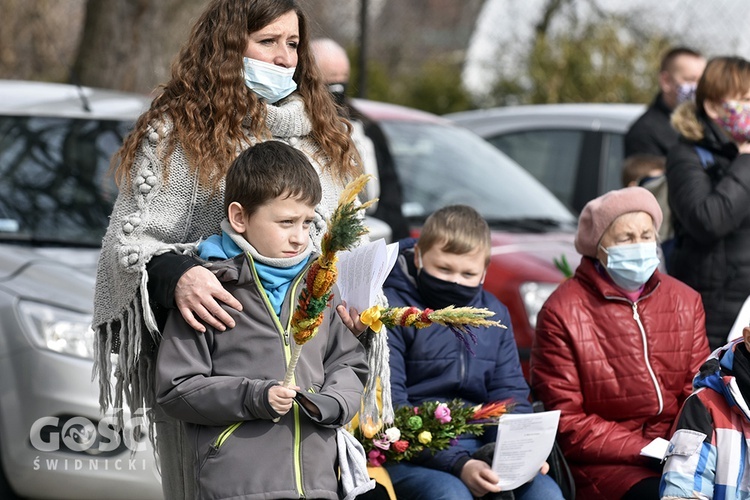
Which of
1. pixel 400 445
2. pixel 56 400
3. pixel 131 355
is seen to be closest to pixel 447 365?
pixel 400 445

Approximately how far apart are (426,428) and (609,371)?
2.42 ft

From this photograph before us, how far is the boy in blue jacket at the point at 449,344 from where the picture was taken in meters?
4.12

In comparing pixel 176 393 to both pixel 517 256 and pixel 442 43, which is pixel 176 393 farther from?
pixel 442 43

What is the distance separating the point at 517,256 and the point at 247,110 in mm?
3167

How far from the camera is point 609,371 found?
4.23 metres

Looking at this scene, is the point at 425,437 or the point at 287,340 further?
the point at 425,437

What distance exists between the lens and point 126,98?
681 centimetres

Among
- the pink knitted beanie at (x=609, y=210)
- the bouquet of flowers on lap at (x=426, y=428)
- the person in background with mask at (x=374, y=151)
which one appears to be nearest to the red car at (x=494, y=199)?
the person in background with mask at (x=374, y=151)

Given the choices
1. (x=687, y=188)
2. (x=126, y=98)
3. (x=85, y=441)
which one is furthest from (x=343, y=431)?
(x=126, y=98)

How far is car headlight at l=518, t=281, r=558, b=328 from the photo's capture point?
6.12 meters

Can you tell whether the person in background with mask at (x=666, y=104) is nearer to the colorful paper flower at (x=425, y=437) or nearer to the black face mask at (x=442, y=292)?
the black face mask at (x=442, y=292)

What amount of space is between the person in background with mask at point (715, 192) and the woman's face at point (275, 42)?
214cm

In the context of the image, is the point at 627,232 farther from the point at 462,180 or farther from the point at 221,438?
the point at 462,180

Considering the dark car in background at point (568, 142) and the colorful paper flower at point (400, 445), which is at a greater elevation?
the colorful paper flower at point (400, 445)
